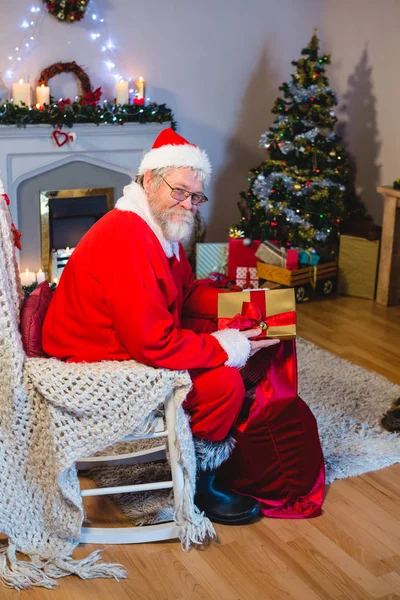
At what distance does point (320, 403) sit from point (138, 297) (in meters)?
1.30

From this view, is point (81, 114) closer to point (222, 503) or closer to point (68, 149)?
point (68, 149)

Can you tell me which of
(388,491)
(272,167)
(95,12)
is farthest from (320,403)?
(95,12)

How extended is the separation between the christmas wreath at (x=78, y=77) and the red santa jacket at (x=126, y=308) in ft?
7.36

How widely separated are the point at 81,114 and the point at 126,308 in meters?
2.48

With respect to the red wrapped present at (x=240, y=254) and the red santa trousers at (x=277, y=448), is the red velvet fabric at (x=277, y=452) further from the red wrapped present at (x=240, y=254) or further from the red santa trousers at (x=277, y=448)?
the red wrapped present at (x=240, y=254)

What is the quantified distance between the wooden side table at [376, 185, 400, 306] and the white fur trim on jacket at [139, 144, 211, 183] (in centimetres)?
224

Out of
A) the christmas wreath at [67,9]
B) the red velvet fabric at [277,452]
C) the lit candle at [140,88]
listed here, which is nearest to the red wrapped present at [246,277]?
the lit candle at [140,88]

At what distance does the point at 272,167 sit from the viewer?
4.66 metres

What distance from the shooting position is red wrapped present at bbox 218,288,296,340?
2365 millimetres

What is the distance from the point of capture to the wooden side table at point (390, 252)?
4.49 m

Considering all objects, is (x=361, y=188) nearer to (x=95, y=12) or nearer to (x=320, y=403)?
(x=95, y=12)

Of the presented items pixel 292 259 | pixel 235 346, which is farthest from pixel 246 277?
pixel 235 346

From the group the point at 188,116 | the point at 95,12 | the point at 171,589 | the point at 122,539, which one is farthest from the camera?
the point at 188,116

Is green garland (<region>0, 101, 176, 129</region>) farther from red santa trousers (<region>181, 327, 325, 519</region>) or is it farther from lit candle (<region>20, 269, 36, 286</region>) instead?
red santa trousers (<region>181, 327, 325, 519</region>)
